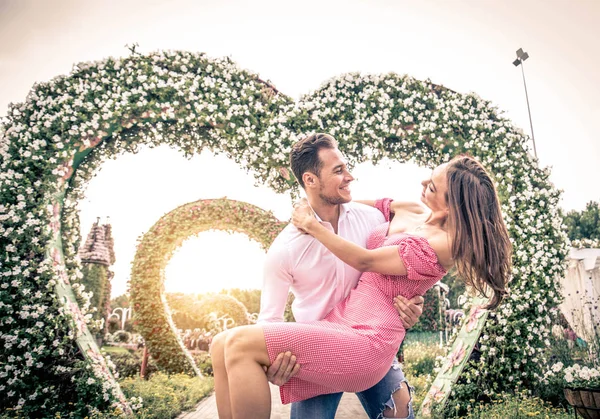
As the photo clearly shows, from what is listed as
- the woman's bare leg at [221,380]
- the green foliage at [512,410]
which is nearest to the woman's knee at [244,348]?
the woman's bare leg at [221,380]

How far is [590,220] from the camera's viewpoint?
1055 inches

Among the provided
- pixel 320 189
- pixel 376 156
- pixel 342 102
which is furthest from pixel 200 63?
pixel 320 189

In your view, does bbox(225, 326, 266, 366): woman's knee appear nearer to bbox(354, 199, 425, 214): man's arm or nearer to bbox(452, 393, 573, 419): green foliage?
bbox(354, 199, 425, 214): man's arm

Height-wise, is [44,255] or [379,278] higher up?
[44,255]

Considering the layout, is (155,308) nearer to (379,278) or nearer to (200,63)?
(200,63)

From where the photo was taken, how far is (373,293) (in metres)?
2.17

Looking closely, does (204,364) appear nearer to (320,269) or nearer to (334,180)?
(320,269)

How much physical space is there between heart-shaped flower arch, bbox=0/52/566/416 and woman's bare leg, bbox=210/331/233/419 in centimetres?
336

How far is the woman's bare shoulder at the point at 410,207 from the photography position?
2.74 meters

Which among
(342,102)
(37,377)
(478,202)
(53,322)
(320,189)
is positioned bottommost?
(37,377)

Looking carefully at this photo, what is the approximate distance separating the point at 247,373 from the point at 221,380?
28cm

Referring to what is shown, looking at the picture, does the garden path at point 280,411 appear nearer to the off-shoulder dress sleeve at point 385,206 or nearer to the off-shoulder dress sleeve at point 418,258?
the off-shoulder dress sleeve at point 385,206

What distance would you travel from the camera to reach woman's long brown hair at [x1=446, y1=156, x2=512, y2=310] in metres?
2.15

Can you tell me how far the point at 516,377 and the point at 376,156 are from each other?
320 centimetres
